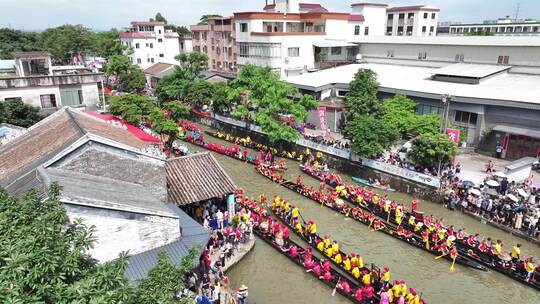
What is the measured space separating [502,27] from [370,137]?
318 feet

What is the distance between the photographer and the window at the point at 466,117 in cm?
3475

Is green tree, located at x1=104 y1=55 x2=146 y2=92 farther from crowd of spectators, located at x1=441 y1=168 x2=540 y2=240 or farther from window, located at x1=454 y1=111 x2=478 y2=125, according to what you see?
crowd of spectators, located at x1=441 y1=168 x2=540 y2=240

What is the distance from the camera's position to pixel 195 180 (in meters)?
22.3

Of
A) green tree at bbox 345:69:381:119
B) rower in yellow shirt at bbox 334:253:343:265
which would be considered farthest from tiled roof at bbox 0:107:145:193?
green tree at bbox 345:69:381:119

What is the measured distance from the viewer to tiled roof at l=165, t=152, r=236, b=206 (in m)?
21.2

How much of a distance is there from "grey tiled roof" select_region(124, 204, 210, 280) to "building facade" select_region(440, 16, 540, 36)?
3553 inches

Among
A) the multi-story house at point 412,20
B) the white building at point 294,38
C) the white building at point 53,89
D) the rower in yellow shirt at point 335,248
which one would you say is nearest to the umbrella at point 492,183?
the rower in yellow shirt at point 335,248

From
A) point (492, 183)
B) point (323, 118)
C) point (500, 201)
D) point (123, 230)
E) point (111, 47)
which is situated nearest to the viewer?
point (123, 230)

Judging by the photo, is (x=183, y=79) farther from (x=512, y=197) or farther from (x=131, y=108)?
(x=512, y=197)

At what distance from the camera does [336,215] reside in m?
26.4

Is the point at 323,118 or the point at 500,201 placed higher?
the point at 323,118

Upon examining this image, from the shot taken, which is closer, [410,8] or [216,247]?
[216,247]

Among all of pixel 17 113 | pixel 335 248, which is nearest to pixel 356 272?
pixel 335 248

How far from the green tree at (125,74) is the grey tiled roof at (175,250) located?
47894 millimetres
